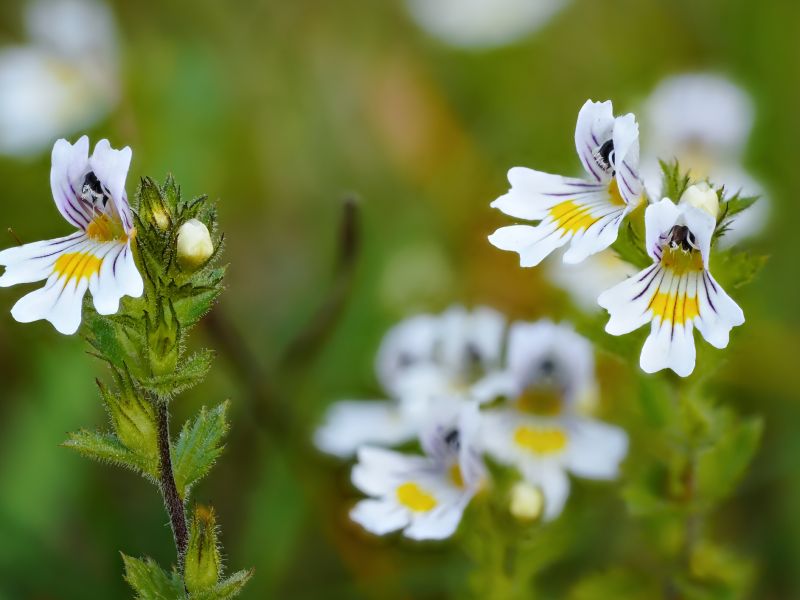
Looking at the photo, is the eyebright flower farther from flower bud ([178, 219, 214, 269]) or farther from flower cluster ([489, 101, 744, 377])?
flower bud ([178, 219, 214, 269])

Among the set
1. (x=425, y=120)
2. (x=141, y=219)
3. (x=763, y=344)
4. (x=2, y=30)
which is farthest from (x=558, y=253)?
(x=2, y=30)

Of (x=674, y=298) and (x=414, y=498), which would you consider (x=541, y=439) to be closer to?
(x=414, y=498)

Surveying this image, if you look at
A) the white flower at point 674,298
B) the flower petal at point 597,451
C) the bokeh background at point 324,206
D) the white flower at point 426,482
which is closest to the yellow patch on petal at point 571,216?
the white flower at point 674,298

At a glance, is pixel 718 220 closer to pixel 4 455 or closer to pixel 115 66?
pixel 4 455

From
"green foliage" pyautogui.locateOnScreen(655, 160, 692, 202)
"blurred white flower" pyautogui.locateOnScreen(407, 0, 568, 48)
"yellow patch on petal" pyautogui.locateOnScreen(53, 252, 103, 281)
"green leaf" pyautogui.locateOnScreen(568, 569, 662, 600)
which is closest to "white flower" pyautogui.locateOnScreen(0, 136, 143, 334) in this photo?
"yellow patch on petal" pyautogui.locateOnScreen(53, 252, 103, 281)

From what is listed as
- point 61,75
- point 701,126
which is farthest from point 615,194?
point 61,75
